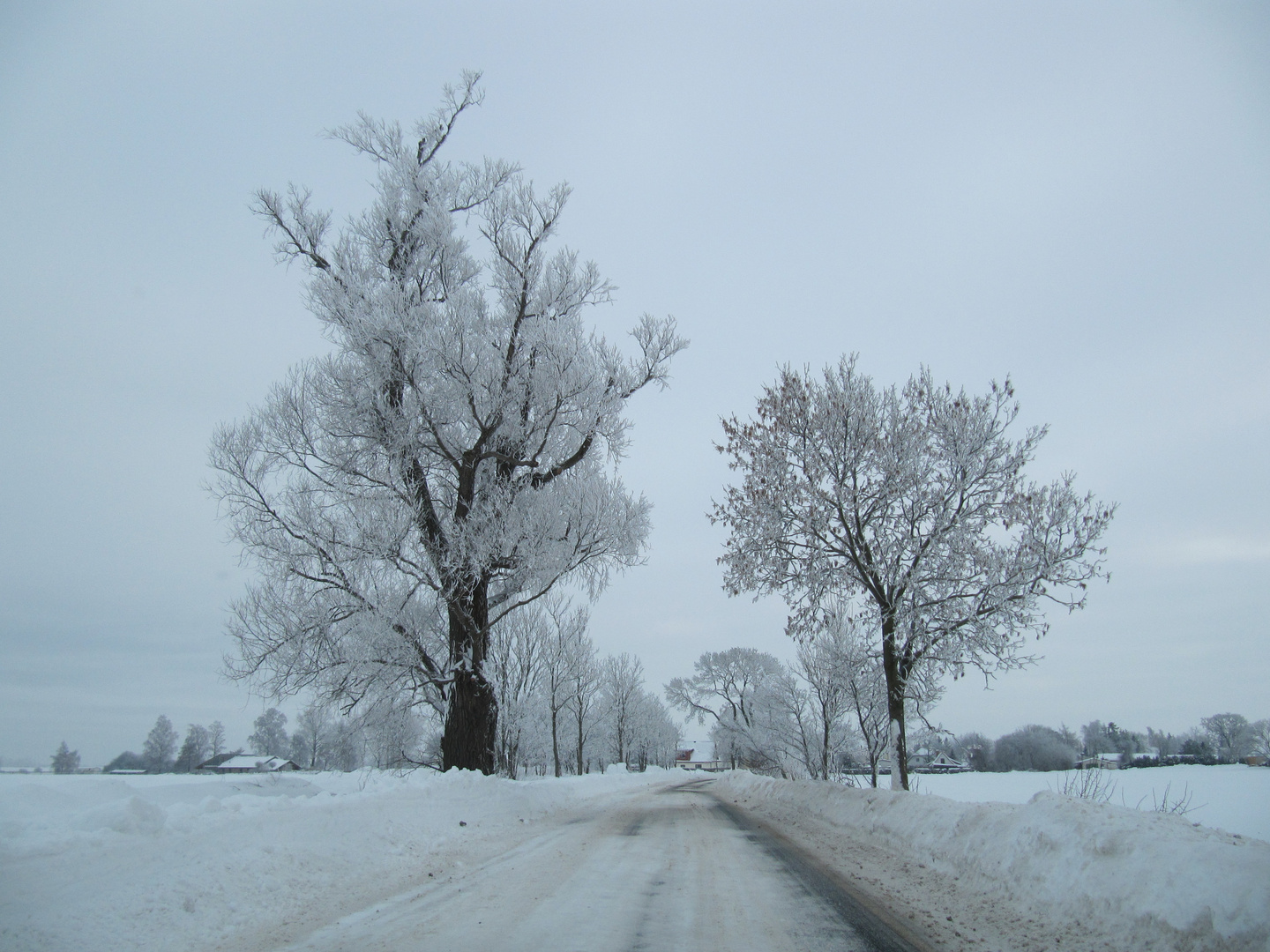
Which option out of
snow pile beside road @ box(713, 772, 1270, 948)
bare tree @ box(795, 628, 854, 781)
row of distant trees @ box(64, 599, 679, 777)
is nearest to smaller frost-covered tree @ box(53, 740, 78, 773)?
row of distant trees @ box(64, 599, 679, 777)

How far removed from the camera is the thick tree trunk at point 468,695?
12.0m

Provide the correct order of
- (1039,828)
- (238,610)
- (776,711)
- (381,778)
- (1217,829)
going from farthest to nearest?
1. (776,711)
2. (238,610)
3. (381,778)
4. (1039,828)
5. (1217,829)

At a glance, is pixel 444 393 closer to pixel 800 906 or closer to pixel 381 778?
pixel 381 778

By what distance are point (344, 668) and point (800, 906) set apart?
925 cm

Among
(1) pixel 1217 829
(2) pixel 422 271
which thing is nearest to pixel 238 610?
(2) pixel 422 271

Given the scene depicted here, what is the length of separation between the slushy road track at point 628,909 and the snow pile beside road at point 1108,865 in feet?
4.28

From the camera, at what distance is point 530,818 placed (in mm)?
11328

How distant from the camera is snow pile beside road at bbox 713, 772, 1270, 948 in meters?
3.79

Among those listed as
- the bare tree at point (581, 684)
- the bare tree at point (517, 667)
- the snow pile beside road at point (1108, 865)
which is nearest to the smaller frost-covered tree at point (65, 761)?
the snow pile beside road at point (1108, 865)

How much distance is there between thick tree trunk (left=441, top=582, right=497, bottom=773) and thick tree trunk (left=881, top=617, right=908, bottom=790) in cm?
779

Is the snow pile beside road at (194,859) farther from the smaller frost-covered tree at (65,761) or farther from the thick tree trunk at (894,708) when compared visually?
the thick tree trunk at (894,708)

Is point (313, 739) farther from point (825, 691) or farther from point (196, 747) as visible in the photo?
point (825, 691)

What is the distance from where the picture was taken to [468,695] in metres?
12.2

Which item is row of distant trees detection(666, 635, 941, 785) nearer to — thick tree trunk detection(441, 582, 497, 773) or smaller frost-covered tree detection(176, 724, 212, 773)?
thick tree trunk detection(441, 582, 497, 773)
